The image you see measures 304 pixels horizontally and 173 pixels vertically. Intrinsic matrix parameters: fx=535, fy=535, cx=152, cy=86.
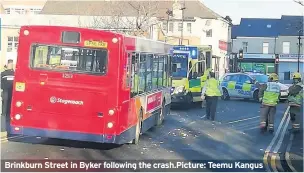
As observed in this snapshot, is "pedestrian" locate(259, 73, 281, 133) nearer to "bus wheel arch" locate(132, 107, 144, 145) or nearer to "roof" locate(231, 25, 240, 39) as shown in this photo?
"bus wheel arch" locate(132, 107, 144, 145)

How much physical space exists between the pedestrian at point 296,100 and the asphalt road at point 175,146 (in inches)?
21.8

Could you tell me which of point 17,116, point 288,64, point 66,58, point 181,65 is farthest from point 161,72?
point 288,64

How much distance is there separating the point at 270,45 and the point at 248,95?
174 feet

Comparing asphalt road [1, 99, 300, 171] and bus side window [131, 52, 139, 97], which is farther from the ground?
bus side window [131, 52, 139, 97]

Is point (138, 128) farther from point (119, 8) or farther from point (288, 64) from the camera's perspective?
point (288, 64)

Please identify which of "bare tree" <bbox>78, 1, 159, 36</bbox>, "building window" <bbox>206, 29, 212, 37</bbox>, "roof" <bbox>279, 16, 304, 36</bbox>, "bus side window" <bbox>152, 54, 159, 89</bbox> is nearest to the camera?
"bus side window" <bbox>152, 54, 159, 89</bbox>

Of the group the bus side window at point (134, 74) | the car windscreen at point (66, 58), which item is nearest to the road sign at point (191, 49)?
the bus side window at point (134, 74)

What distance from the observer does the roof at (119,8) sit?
45.5m

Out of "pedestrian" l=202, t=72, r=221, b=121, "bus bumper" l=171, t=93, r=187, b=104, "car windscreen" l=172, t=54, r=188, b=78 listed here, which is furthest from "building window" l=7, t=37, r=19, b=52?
"pedestrian" l=202, t=72, r=221, b=121

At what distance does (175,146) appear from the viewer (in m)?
12.3

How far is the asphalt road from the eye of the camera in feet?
35.2

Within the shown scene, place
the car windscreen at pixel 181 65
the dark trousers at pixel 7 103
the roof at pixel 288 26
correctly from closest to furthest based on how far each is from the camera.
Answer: the dark trousers at pixel 7 103 → the car windscreen at pixel 181 65 → the roof at pixel 288 26

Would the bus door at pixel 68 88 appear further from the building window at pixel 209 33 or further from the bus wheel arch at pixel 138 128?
the building window at pixel 209 33

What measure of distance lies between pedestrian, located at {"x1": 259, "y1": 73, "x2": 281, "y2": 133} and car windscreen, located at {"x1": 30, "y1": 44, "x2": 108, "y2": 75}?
6819mm
